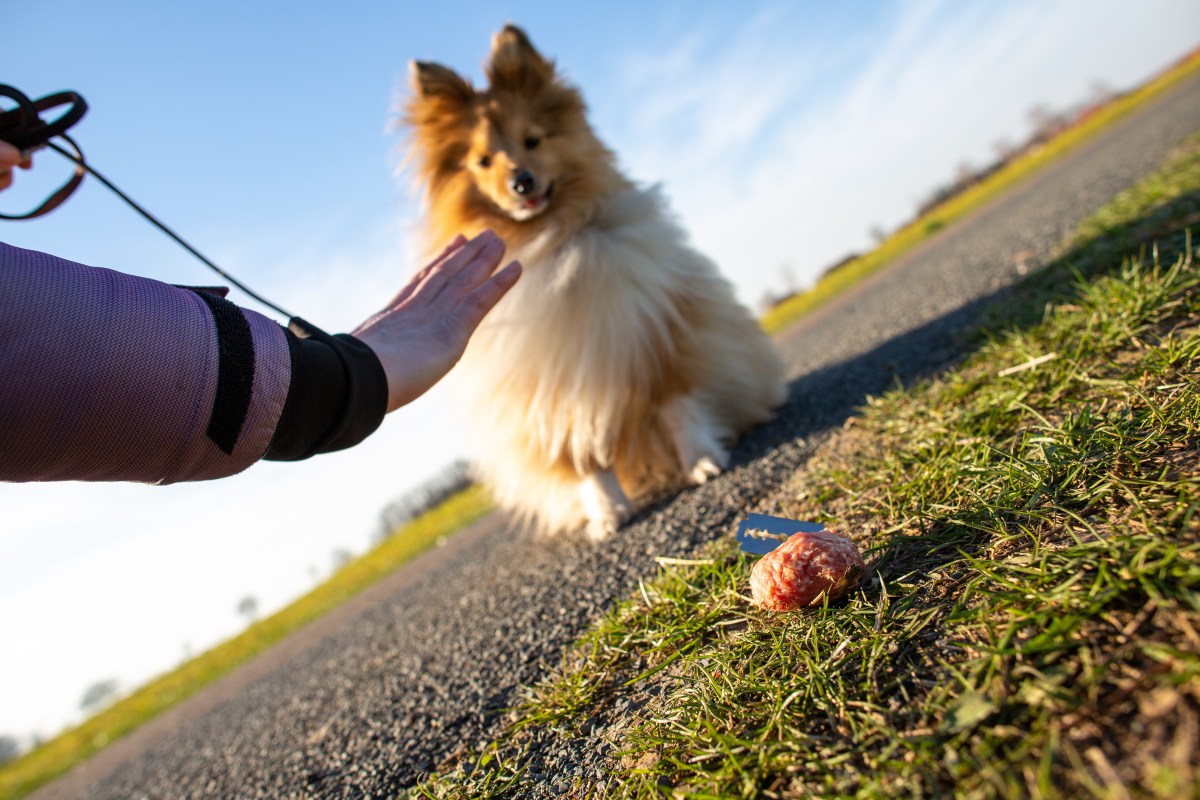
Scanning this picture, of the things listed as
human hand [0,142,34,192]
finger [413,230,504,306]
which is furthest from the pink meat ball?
human hand [0,142,34,192]

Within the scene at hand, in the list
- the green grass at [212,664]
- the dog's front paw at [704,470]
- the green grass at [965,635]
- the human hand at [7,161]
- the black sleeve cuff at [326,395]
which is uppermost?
the human hand at [7,161]

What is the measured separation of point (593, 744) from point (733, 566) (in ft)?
2.37

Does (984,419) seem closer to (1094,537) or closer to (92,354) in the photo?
(1094,537)

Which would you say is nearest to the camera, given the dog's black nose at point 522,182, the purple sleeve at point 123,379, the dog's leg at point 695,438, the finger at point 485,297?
the purple sleeve at point 123,379

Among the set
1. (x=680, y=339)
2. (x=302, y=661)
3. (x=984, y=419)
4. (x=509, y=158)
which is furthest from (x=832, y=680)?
(x=302, y=661)

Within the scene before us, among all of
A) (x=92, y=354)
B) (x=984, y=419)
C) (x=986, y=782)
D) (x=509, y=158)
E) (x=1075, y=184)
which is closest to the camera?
(x=986, y=782)

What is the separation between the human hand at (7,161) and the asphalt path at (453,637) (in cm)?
214

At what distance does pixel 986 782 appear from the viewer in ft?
2.91

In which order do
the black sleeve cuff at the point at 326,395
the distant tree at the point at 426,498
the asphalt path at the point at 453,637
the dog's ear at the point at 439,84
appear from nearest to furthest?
the black sleeve cuff at the point at 326,395
the asphalt path at the point at 453,637
the dog's ear at the point at 439,84
the distant tree at the point at 426,498

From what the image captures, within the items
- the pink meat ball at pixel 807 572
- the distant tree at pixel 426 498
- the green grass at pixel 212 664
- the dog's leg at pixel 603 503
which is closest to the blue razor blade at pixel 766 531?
the pink meat ball at pixel 807 572

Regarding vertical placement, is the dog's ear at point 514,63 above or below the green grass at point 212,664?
above

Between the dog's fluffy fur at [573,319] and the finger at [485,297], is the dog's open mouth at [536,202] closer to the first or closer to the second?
the dog's fluffy fur at [573,319]

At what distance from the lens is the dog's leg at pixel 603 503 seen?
334 centimetres

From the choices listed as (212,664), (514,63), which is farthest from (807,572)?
(212,664)
